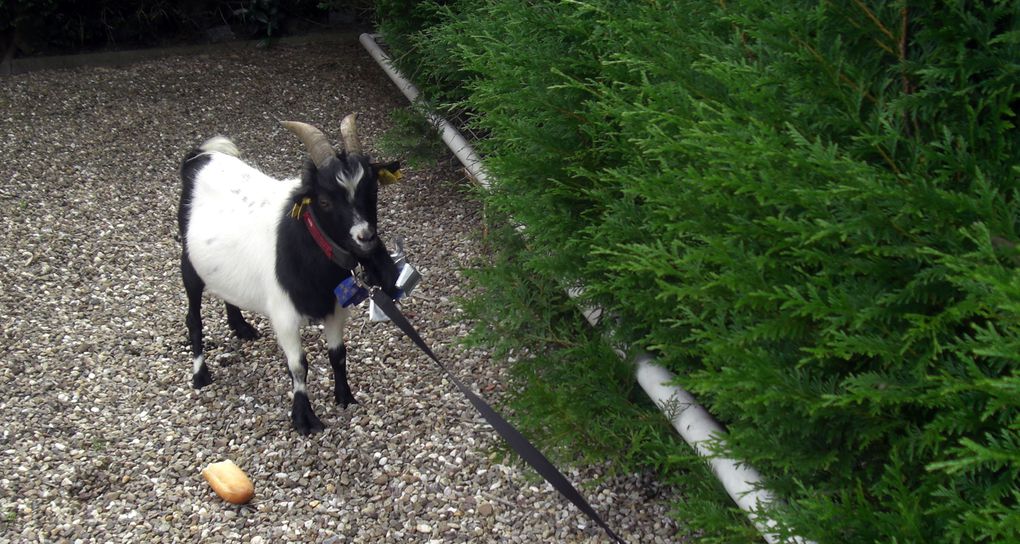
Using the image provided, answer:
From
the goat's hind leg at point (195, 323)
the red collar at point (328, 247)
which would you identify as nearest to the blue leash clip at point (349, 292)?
the red collar at point (328, 247)

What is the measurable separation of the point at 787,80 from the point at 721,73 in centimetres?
19

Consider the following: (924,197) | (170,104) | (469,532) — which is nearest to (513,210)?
(469,532)

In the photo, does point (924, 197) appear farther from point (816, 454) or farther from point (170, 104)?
point (170, 104)

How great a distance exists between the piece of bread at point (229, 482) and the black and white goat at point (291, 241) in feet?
1.39

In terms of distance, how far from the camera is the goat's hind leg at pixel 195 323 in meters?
4.73

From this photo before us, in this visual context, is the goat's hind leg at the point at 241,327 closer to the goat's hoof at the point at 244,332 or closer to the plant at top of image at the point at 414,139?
the goat's hoof at the point at 244,332

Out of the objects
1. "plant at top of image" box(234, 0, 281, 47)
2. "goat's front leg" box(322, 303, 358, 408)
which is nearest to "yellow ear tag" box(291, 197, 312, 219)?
"goat's front leg" box(322, 303, 358, 408)

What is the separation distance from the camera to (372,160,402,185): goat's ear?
4078 mm

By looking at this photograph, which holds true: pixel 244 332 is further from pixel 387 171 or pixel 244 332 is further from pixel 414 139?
pixel 414 139

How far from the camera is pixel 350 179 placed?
384 cm

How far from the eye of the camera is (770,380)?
2.47 metres

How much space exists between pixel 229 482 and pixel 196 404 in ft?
2.80

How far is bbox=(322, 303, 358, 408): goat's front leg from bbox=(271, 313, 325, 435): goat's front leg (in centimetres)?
15

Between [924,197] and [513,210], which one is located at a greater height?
[924,197]
